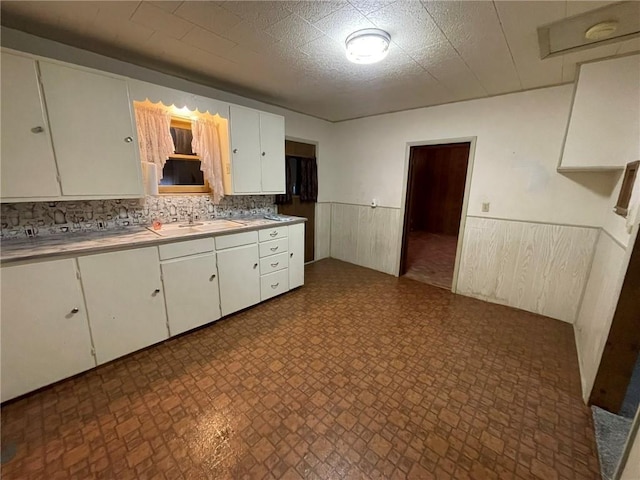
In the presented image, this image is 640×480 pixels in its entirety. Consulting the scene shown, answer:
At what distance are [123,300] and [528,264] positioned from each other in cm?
384

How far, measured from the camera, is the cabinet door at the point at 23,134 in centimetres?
154

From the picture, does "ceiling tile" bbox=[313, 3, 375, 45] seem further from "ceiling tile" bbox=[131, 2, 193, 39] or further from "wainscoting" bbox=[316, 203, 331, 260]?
"wainscoting" bbox=[316, 203, 331, 260]

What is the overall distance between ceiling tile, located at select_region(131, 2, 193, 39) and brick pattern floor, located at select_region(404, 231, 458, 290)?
369cm

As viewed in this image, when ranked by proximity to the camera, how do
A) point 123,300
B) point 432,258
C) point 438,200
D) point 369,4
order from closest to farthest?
1. point 369,4
2. point 123,300
3. point 432,258
4. point 438,200

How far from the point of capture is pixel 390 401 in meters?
1.66

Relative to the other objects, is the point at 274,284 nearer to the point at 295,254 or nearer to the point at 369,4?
the point at 295,254

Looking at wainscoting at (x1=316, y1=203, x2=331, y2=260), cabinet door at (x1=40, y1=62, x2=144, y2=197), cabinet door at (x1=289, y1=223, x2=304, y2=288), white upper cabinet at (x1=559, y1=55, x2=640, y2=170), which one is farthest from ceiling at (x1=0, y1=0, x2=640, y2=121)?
wainscoting at (x1=316, y1=203, x2=331, y2=260)

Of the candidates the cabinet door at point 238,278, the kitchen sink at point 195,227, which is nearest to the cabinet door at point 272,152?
the kitchen sink at point 195,227

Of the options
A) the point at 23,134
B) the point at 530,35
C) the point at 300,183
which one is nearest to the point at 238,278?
the point at 23,134

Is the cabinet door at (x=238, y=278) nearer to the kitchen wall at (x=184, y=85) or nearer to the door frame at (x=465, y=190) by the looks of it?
the kitchen wall at (x=184, y=85)

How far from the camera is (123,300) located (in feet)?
6.28

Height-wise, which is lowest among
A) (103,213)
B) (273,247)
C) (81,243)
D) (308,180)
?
(273,247)

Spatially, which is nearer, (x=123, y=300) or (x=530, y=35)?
(x=530, y=35)

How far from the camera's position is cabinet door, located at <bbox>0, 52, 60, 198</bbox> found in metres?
1.54
